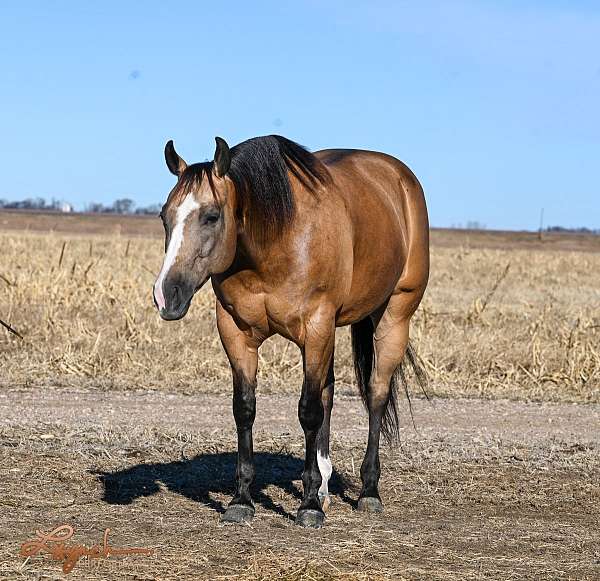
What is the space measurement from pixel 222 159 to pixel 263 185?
16.0 inches

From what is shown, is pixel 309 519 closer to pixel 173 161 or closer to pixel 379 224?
pixel 379 224

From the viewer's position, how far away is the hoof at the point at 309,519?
6145 mm

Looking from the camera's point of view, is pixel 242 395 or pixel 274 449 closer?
pixel 242 395

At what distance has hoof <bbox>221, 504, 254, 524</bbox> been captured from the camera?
613 cm

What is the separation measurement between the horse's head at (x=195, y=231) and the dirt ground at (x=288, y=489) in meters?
1.36

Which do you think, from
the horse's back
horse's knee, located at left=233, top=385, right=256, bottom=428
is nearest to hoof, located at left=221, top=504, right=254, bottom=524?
horse's knee, located at left=233, top=385, right=256, bottom=428

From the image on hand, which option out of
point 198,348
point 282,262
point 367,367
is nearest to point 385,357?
point 367,367

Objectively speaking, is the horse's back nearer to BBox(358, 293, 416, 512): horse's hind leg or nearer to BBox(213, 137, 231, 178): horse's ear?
BBox(358, 293, 416, 512): horse's hind leg

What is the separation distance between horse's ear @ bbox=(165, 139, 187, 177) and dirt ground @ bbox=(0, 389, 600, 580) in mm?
2052

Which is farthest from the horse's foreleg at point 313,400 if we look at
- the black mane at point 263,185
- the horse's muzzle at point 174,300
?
the horse's muzzle at point 174,300

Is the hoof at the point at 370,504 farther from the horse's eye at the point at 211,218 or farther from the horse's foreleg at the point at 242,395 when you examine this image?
A: the horse's eye at the point at 211,218

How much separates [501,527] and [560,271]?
28.4 metres

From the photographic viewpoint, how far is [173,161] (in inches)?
230

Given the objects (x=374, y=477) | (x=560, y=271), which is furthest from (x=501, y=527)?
(x=560, y=271)
